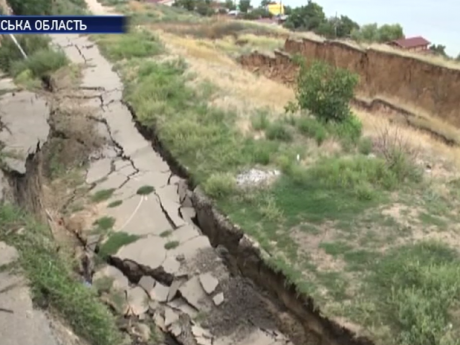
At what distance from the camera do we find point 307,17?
4097 cm

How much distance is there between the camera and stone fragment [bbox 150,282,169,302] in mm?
5984

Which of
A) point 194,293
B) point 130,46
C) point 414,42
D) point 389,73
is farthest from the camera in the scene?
point 414,42

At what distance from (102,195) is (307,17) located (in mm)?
35672

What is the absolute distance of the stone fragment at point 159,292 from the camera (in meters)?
5.98

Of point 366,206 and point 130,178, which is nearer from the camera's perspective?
point 366,206

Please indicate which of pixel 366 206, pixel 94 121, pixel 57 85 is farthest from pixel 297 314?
pixel 57 85

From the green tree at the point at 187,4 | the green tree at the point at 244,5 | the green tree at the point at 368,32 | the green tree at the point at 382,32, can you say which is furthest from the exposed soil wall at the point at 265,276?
the green tree at the point at 244,5

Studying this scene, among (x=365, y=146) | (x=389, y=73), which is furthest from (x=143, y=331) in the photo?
(x=389, y=73)

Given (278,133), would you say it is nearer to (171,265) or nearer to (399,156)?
(399,156)

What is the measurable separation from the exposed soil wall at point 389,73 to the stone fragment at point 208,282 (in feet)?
36.8

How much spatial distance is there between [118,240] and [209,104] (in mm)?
3907

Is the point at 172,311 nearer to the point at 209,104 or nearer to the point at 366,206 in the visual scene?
the point at 366,206

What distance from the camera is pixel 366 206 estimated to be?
6680mm

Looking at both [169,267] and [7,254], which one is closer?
[7,254]
